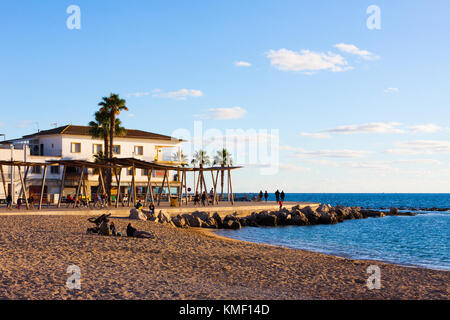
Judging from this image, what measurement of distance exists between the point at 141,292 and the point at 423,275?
974 cm

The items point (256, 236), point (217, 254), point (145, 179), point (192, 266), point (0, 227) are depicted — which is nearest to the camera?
point (192, 266)

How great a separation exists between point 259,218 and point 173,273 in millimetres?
A: 27999

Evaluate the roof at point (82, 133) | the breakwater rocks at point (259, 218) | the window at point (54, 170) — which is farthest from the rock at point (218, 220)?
the window at point (54, 170)

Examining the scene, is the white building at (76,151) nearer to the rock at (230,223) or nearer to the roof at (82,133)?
the roof at (82,133)

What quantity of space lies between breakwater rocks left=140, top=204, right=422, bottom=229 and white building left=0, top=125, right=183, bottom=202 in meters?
15.5

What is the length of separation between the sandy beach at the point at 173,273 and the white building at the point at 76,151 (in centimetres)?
3160

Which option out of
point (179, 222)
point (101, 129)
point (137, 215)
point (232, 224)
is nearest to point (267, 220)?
point (232, 224)

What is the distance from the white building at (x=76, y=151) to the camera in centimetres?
4991

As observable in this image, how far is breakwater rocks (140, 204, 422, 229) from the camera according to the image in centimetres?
3050

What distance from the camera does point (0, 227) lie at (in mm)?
20266
